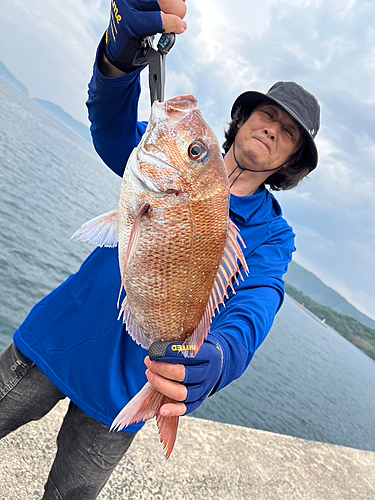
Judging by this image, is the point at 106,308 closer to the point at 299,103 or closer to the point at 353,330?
Answer: the point at 299,103

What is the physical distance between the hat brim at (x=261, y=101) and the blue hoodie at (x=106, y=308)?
1.93ft

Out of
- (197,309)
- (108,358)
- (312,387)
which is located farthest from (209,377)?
(312,387)

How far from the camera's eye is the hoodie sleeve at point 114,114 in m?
1.71

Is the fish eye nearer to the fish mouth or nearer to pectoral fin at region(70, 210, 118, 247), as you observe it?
the fish mouth

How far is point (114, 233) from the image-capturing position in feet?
5.39

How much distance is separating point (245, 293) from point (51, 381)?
1.28m

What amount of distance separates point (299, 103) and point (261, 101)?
35 centimetres

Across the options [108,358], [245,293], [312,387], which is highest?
[245,293]

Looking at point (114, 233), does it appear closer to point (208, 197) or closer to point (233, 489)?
point (208, 197)

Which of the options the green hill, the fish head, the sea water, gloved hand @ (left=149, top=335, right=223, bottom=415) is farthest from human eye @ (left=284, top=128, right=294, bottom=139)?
the green hill

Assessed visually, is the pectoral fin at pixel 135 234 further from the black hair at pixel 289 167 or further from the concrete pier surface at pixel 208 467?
the concrete pier surface at pixel 208 467

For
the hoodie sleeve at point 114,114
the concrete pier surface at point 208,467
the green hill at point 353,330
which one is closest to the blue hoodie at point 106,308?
the hoodie sleeve at point 114,114

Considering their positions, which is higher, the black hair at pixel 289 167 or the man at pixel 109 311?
the black hair at pixel 289 167

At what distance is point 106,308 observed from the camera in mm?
2107
